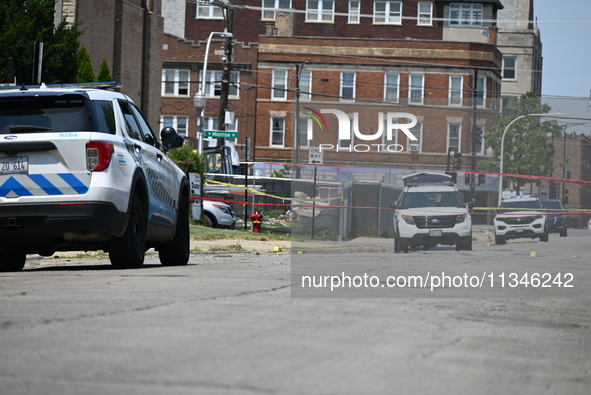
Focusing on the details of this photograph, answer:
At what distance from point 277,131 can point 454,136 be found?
44.3 metres

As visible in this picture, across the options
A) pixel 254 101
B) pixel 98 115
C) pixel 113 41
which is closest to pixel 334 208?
pixel 98 115

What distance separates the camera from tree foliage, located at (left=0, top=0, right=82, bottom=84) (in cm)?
2778

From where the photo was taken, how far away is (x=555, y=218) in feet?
66.5

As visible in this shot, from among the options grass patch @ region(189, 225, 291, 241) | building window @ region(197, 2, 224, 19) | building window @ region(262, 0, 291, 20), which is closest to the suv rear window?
grass patch @ region(189, 225, 291, 241)

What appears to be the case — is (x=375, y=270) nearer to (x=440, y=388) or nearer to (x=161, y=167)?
(x=161, y=167)

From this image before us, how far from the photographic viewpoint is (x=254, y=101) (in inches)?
2554

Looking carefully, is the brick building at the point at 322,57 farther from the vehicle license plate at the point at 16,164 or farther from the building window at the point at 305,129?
the vehicle license plate at the point at 16,164

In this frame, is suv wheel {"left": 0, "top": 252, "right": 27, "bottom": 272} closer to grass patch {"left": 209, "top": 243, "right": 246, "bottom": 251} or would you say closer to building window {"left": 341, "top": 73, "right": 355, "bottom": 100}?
grass patch {"left": 209, "top": 243, "right": 246, "bottom": 251}

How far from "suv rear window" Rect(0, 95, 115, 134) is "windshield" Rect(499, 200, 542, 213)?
1085cm

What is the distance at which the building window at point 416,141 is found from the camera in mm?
17903

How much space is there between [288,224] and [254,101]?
107 feet

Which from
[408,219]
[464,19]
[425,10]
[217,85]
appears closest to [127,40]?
[217,85]

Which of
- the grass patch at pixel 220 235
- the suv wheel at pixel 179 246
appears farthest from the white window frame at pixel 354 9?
the suv wheel at pixel 179 246

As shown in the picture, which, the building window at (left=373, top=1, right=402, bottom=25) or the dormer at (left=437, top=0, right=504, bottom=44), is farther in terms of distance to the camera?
the dormer at (left=437, top=0, right=504, bottom=44)
